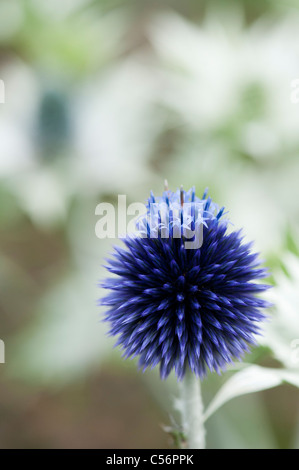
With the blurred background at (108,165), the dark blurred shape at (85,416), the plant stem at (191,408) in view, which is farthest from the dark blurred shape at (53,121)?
the plant stem at (191,408)

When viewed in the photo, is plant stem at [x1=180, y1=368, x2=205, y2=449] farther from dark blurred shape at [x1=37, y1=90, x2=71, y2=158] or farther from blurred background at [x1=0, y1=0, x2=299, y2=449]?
dark blurred shape at [x1=37, y1=90, x2=71, y2=158]

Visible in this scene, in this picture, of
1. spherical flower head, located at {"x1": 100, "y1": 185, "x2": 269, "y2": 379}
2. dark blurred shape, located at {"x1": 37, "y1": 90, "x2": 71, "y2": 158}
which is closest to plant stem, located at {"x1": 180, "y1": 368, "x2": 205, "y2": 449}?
spherical flower head, located at {"x1": 100, "y1": 185, "x2": 269, "y2": 379}

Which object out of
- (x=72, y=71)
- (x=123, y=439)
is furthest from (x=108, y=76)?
(x=123, y=439)

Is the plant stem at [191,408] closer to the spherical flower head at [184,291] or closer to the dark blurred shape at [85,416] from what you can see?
the spherical flower head at [184,291]

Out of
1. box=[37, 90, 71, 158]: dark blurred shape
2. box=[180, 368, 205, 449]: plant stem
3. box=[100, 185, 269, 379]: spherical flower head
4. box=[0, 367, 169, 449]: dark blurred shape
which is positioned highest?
box=[37, 90, 71, 158]: dark blurred shape

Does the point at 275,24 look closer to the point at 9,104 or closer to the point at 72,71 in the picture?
the point at 72,71

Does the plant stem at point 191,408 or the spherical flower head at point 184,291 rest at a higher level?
the spherical flower head at point 184,291
